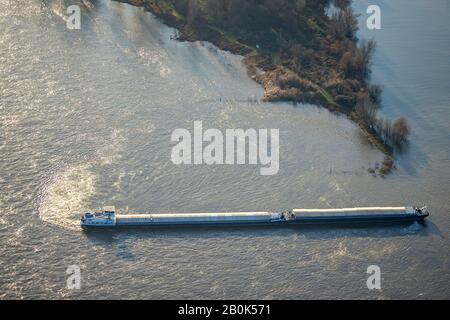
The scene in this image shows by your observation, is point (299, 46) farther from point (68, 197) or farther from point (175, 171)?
point (68, 197)

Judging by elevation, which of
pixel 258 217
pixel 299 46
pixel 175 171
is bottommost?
pixel 258 217

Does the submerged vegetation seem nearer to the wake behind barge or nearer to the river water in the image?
the river water

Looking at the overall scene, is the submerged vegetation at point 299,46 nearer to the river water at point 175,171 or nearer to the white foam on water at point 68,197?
the river water at point 175,171

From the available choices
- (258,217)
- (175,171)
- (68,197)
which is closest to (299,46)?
(175,171)

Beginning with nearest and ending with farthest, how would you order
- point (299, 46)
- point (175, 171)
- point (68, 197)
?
point (68, 197) < point (175, 171) < point (299, 46)

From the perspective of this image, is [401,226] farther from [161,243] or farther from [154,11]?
[154,11]

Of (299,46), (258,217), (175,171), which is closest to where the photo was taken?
(258,217)

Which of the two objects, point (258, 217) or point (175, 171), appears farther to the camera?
point (175, 171)

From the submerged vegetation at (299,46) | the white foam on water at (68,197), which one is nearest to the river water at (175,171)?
the white foam on water at (68,197)
